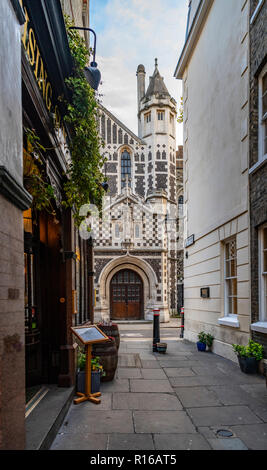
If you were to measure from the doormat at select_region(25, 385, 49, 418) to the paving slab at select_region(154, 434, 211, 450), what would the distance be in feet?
5.05

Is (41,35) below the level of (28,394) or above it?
above

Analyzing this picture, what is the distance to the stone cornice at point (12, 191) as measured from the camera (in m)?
2.37

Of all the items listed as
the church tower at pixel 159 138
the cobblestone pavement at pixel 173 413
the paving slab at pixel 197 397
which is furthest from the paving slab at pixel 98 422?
the church tower at pixel 159 138

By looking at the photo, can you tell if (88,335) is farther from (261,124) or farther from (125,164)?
(125,164)

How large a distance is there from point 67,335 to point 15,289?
2785 millimetres

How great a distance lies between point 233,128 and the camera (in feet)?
26.3

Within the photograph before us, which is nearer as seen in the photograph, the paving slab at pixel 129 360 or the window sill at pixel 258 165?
the window sill at pixel 258 165

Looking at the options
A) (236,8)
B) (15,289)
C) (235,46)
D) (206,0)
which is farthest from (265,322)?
(206,0)

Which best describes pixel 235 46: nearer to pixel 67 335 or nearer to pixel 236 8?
pixel 236 8

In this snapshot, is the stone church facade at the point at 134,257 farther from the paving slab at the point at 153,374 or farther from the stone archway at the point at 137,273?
the paving slab at the point at 153,374

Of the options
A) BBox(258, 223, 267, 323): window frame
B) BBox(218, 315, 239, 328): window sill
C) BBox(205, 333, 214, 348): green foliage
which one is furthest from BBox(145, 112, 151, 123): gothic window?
BBox(258, 223, 267, 323): window frame

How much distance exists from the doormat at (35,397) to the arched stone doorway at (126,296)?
1497cm

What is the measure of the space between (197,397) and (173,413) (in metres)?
0.85

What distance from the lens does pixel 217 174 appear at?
913cm
